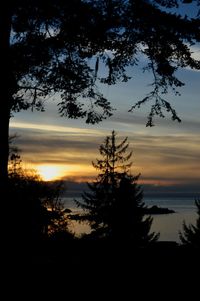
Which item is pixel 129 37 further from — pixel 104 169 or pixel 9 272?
pixel 104 169

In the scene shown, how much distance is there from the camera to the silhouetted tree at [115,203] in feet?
127

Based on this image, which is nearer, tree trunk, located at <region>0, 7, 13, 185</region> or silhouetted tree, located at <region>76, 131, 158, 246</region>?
tree trunk, located at <region>0, 7, 13, 185</region>

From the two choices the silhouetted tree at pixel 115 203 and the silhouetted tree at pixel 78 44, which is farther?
the silhouetted tree at pixel 115 203

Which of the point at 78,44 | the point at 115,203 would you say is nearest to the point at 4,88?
the point at 78,44

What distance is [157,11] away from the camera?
1125 cm

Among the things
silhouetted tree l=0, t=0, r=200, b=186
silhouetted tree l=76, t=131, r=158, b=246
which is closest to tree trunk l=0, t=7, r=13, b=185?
silhouetted tree l=0, t=0, r=200, b=186

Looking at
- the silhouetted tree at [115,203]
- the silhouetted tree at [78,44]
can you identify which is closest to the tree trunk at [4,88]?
the silhouetted tree at [78,44]

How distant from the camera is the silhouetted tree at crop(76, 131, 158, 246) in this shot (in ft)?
127

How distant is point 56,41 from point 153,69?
259cm

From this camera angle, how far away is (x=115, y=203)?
3966cm

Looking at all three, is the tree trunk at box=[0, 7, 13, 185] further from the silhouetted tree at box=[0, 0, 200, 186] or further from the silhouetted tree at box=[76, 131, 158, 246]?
the silhouetted tree at box=[76, 131, 158, 246]

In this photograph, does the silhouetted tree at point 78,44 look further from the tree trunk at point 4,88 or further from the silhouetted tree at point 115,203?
the silhouetted tree at point 115,203

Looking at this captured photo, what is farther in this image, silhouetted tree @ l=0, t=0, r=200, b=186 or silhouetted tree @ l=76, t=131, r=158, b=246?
silhouetted tree @ l=76, t=131, r=158, b=246

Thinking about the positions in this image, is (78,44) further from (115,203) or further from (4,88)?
(115,203)
